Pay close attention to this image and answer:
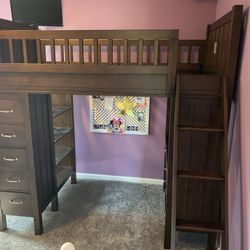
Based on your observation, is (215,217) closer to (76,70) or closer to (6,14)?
(76,70)

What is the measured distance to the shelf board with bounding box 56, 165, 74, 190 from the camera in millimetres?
2793

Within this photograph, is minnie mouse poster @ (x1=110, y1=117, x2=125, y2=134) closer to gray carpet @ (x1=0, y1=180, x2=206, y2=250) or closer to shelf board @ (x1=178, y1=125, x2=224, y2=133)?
gray carpet @ (x1=0, y1=180, x2=206, y2=250)

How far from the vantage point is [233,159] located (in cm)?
169

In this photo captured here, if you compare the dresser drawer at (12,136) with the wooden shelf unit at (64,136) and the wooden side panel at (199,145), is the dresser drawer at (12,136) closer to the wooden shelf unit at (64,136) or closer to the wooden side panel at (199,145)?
the wooden shelf unit at (64,136)

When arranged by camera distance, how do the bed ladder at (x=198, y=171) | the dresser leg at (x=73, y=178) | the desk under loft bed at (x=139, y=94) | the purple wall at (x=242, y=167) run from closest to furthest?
the purple wall at (x=242, y=167)
the bed ladder at (x=198, y=171)
the desk under loft bed at (x=139, y=94)
the dresser leg at (x=73, y=178)

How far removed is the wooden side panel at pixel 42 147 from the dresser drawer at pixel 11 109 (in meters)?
0.08

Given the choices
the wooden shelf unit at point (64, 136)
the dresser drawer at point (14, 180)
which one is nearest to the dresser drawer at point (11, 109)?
the dresser drawer at point (14, 180)

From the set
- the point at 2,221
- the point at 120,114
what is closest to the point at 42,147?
the point at 2,221

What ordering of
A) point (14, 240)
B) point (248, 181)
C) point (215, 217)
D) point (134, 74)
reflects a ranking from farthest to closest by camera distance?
point (14, 240) → point (215, 217) → point (134, 74) → point (248, 181)

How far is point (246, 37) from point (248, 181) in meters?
0.82

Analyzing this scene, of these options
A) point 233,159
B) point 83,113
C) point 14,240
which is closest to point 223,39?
point 233,159

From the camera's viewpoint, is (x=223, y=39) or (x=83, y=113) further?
(x=83, y=113)

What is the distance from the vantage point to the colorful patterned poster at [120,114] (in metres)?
2.94

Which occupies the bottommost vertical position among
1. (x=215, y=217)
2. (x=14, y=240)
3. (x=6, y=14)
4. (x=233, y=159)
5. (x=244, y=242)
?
(x=14, y=240)
